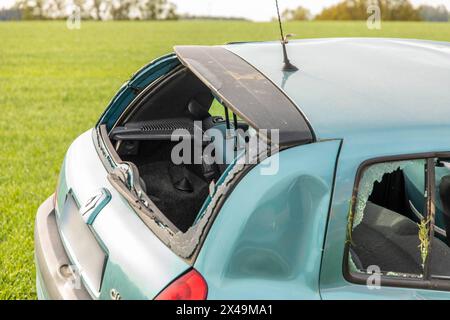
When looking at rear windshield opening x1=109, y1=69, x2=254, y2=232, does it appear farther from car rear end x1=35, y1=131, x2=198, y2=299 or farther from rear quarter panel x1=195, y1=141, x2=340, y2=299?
rear quarter panel x1=195, y1=141, x2=340, y2=299

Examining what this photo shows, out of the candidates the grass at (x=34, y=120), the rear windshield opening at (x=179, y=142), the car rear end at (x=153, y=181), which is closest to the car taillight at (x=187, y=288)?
the car rear end at (x=153, y=181)

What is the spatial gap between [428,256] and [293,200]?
559mm

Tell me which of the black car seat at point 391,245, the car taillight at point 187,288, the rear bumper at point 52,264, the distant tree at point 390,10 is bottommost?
the distant tree at point 390,10

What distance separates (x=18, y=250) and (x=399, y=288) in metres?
3.01

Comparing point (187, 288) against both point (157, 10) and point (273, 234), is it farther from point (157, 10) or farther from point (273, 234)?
point (157, 10)

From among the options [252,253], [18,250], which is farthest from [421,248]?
[18,250]

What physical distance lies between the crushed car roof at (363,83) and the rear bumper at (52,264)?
1057 mm

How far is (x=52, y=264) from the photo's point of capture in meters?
2.37

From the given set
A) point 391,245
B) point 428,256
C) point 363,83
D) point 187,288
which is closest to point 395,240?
point 391,245

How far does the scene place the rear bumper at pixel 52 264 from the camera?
7.07ft

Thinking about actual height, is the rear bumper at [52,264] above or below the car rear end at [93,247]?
below

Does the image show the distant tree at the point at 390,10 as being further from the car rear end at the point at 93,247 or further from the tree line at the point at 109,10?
the car rear end at the point at 93,247
